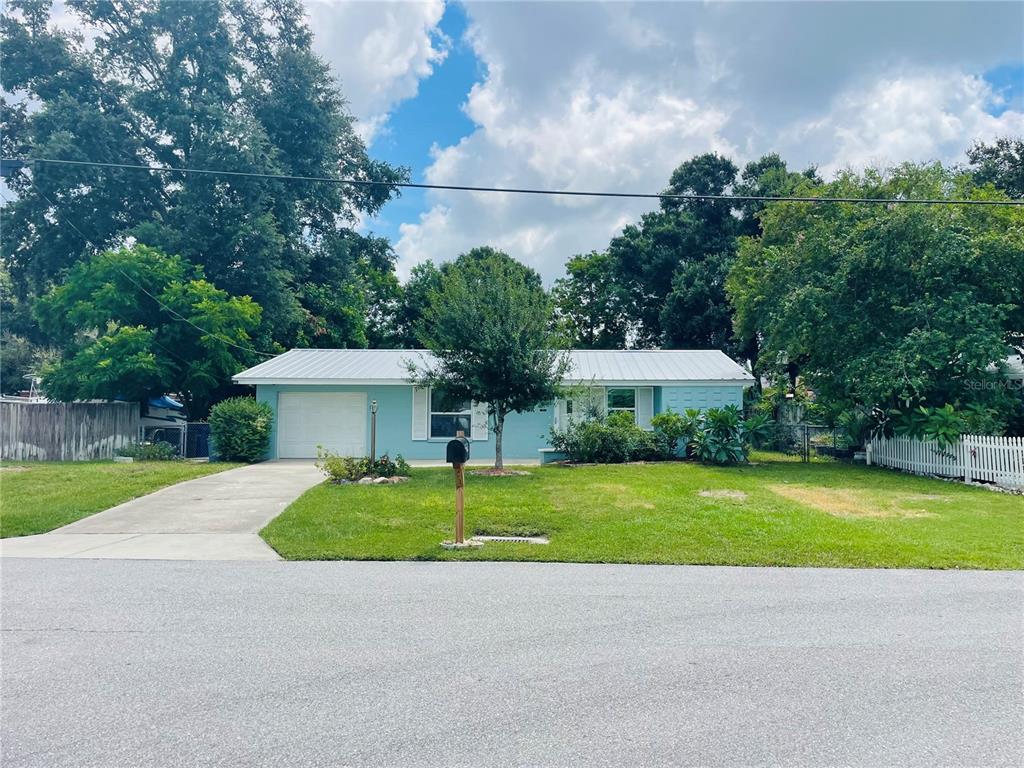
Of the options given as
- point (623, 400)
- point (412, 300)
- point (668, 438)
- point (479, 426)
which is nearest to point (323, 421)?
point (479, 426)

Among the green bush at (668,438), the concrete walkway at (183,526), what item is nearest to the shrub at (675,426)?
the green bush at (668,438)

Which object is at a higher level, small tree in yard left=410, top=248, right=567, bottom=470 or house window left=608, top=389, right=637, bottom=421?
small tree in yard left=410, top=248, right=567, bottom=470

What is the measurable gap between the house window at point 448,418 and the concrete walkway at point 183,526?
19.7 ft

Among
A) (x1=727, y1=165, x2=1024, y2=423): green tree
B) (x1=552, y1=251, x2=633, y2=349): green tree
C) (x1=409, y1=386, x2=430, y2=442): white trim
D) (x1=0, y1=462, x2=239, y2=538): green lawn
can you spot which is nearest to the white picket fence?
(x1=727, y1=165, x2=1024, y2=423): green tree

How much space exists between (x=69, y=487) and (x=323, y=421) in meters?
7.65

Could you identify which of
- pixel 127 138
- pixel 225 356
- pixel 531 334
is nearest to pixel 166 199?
pixel 127 138

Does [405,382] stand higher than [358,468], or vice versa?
[405,382]

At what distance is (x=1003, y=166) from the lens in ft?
89.1

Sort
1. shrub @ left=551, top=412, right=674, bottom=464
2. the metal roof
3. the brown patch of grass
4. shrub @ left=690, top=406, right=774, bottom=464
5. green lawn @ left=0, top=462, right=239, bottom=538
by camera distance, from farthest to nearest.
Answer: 1. the metal roof
2. shrub @ left=551, top=412, right=674, bottom=464
3. shrub @ left=690, top=406, right=774, bottom=464
4. the brown patch of grass
5. green lawn @ left=0, top=462, right=239, bottom=538

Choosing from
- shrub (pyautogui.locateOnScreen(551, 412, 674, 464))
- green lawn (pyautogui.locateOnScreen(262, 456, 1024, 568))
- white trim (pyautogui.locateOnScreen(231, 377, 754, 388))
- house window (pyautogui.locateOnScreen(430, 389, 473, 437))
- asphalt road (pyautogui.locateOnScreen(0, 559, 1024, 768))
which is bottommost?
asphalt road (pyautogui.locateOnScreen(0, 559, 1024, 768))

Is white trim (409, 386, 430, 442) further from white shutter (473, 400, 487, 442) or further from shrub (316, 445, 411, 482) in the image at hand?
shrub (316, 445, 411, 482)

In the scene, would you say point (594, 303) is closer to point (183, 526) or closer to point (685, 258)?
point (685, 258)

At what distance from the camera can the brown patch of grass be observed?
35.1 ft

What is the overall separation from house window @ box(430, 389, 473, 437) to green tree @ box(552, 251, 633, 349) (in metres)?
14.9
